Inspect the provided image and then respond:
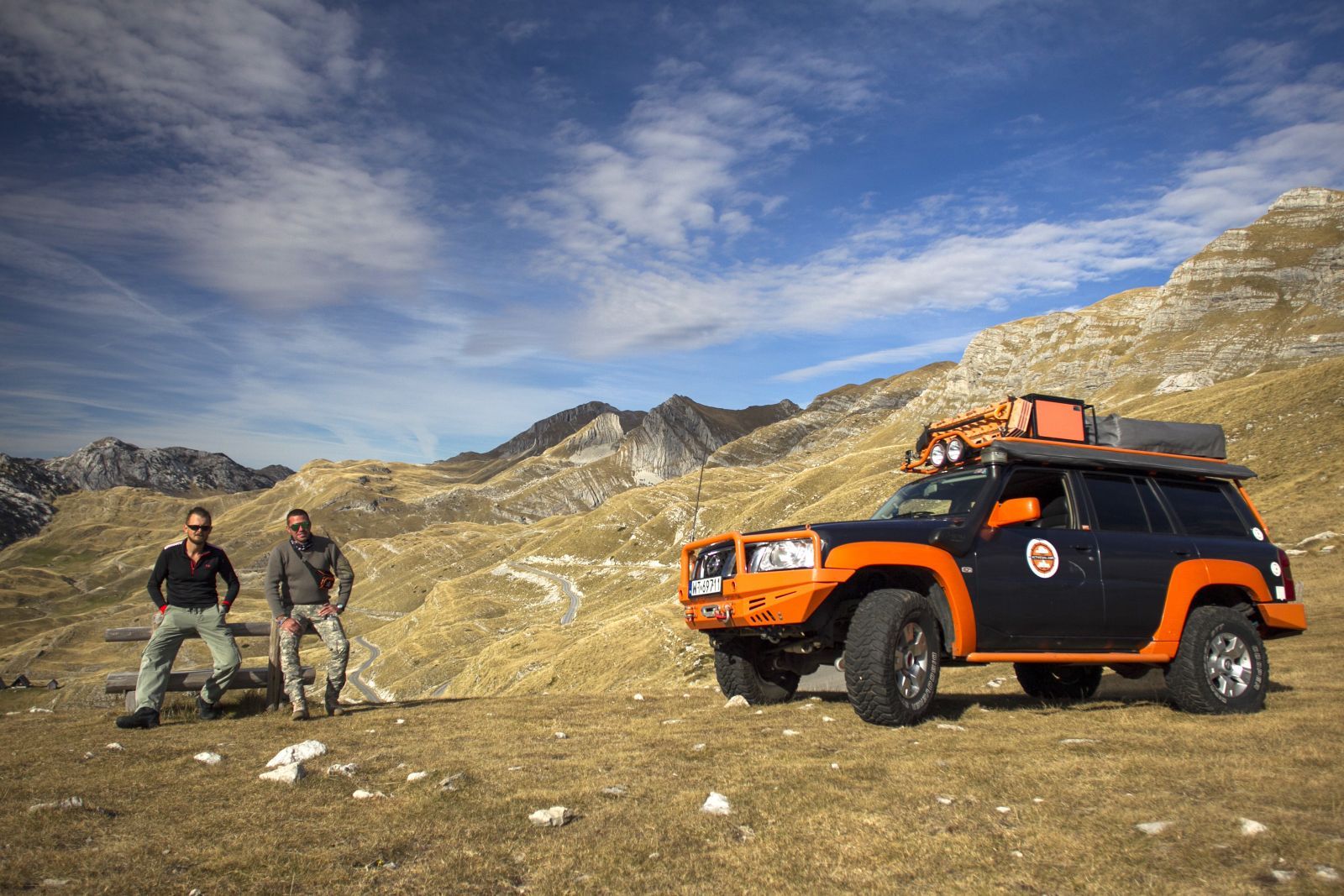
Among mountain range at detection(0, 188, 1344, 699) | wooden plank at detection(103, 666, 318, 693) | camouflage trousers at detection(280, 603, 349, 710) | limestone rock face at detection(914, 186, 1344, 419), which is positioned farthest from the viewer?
limestone rock face at detection(914, 186, 1344, 419)

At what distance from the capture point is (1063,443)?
9.17 m

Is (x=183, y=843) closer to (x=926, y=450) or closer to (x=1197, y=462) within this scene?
(x=926, y=450)

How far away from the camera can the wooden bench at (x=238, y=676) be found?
1067 centimetres

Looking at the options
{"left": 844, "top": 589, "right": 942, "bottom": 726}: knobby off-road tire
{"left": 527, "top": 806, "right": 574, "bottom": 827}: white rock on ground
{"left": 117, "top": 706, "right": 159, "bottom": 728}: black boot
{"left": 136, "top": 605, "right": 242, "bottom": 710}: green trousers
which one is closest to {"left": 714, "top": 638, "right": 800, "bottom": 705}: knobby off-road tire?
{"left": 844, "top": 589, "right": 942, "bottom": 726}: knobby off-road tire

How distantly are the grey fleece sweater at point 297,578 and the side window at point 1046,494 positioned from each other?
30.1 feet

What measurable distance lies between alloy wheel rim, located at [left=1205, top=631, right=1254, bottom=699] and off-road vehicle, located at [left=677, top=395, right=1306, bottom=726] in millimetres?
20

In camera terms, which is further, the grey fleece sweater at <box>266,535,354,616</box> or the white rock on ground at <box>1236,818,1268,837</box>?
the grey fleece sweater at <box>266,535,354,616</box>

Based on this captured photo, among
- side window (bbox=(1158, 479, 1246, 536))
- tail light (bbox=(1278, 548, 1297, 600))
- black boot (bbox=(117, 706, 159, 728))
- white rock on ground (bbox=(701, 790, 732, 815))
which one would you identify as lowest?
black boot (bbox=(117, 706, 159, 728))

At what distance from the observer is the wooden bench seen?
10.7m

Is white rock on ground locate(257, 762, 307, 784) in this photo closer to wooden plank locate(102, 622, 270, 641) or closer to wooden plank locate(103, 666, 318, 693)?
wooden plank locate(103, 666, 318, 693)

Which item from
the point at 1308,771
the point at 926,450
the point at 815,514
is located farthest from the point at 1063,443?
the point at 815,514

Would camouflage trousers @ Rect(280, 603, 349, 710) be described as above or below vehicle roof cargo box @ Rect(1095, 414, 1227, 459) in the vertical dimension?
below

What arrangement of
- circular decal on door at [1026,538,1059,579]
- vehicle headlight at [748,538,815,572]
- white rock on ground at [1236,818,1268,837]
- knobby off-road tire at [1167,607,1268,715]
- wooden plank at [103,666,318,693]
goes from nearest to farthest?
1. white rock on ground at [1236,818,1268,837]
2. vehicle headlight at [748,538,815,572]
3. circular decal on door at [1026,538,1059,579]
4. knobby off-road tire at [1167,607,1268,715]
5. wooden plank at [103,666,318,693]

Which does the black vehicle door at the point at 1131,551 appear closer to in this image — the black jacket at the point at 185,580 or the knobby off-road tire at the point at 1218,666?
the knobby off-road tire at the point at 1218,666
